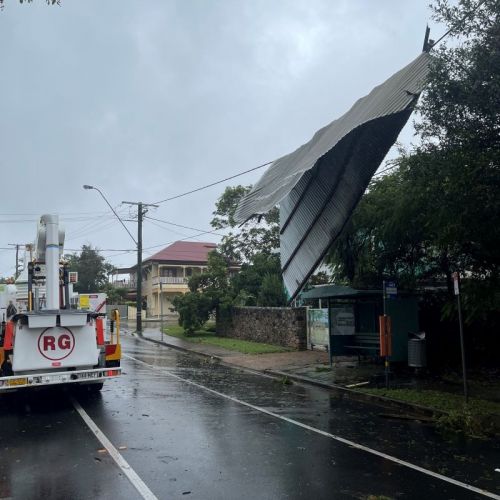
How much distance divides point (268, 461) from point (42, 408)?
521 cm

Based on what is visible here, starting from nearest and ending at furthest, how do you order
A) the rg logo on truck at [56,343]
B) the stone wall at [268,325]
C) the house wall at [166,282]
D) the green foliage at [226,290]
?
the rg logo on truck at [56,343] < the stone wall at [268,325] < the green foliage at [226,290] < the house wall at [166,282]

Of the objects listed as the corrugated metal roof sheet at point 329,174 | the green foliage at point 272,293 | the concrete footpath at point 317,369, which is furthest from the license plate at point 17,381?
the green foliage at point 272,293

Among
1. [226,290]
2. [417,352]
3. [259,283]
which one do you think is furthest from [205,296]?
[417,352]

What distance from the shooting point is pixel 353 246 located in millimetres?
15117

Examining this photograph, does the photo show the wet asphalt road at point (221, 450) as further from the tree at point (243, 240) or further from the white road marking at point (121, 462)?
the tree at point (243, 240)

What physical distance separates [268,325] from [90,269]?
38.6m

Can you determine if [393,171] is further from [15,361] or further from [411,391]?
[15,361]

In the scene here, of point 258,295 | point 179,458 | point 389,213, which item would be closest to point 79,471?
point 179,458

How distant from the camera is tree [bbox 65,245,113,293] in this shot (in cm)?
5738

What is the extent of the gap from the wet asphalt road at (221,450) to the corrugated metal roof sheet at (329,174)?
3.68 meters

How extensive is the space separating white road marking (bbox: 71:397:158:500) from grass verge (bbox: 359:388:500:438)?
204 inches

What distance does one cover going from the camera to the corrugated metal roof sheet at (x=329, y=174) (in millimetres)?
8562

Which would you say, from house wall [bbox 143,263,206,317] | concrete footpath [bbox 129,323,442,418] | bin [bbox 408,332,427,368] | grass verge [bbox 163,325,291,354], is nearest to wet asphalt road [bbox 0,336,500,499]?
concrete footpath [bbox 129,323,442,418]

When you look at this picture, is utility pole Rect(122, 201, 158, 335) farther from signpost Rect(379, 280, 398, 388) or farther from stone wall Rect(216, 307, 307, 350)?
signpost Rect(379, 280, 398, 388)
